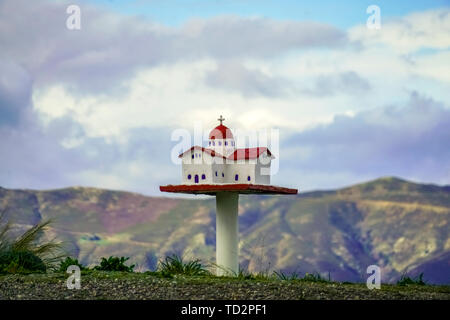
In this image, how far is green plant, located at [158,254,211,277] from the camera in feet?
61.2

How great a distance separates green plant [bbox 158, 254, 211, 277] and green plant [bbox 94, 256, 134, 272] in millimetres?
834

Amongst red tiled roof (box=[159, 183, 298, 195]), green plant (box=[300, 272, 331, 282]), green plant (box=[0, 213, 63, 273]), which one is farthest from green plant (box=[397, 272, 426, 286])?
green plant (box=[0, 213, 63, 273])

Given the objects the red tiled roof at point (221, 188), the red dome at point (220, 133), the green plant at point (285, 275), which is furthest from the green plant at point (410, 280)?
the red dome at point (220, 133)

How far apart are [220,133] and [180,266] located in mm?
3487

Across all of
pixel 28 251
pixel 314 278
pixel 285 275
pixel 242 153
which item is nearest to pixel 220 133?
pixel 242 153

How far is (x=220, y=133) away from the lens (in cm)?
1959

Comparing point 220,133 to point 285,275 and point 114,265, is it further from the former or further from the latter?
point 114,265

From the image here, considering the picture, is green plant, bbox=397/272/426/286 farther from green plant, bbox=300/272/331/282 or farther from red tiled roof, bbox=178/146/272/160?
red tiled roof, bbox=178/146/272/160

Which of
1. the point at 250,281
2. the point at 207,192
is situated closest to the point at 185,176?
the point at 207,192
